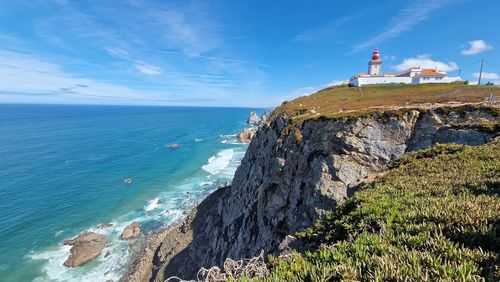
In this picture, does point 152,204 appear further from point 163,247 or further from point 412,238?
point 412,238

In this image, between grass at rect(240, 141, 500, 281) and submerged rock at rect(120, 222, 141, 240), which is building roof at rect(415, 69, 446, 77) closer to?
grass at rect(240, 141, 500, 281)

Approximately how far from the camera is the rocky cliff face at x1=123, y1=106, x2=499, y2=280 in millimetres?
26219

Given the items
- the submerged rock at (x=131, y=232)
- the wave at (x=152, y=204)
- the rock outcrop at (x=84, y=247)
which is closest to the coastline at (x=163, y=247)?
the submerged rock at (x=131, y=232)

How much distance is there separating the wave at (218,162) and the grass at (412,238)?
6815 cm

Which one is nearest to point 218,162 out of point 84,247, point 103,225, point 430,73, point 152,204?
point 152,204

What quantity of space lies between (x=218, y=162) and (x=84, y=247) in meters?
49.7

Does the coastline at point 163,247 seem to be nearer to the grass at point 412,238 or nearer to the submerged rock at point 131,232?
the submerged rock at point 131,232

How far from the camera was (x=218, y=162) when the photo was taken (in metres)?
86.9

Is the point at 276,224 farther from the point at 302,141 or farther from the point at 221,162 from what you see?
the point at 221,162

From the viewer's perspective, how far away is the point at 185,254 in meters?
39.7

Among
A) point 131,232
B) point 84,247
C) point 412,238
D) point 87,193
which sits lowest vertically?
point 84,247

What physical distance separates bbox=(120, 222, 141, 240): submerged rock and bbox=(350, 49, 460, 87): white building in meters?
66.6

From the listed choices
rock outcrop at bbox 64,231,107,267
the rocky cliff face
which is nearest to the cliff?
the rocky cliff face

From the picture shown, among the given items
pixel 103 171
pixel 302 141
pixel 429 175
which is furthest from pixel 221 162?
pixel 429 175
